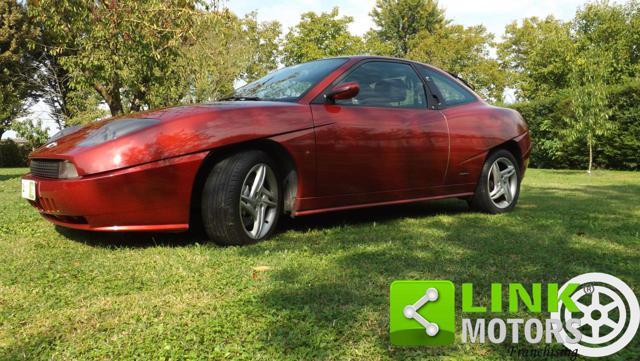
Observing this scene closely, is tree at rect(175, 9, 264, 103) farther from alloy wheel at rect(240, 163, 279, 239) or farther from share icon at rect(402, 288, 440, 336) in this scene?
share icon at rect(402, 288, 440, 336)

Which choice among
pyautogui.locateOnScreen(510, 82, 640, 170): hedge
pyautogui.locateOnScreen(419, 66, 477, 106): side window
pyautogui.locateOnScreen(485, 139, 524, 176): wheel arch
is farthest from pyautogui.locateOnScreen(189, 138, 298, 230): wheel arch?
pyautogui.locateOnScreen(510, 82, 640, 170): hedge

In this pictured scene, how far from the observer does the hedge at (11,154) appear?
25875 millimetres

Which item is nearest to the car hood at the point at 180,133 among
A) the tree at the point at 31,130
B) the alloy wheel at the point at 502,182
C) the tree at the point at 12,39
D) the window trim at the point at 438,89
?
the window trim at the point at 438,89

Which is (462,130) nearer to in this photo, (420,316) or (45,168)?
(420,316)

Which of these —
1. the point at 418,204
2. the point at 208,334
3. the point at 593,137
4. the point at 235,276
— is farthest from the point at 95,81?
the point at 593,137

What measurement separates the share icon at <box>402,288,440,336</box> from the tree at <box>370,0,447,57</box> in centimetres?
4853

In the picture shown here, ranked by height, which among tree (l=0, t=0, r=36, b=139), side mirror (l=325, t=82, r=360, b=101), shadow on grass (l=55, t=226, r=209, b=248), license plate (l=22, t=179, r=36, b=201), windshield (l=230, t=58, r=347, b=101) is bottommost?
shadow on grass (l=55, t=226, r=209, b=248)

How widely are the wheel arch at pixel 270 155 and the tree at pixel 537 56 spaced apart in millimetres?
32531

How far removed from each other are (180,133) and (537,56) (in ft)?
126

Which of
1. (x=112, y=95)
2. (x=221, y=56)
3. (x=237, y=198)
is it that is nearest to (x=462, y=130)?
(x=237, y=198)

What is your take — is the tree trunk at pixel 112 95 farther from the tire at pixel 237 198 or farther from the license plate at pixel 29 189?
the tire at pixel 237 198

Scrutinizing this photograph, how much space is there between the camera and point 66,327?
6.52 feet

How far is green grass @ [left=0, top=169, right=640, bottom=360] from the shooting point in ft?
6.06

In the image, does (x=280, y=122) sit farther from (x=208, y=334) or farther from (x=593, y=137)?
(x=593, y=137)
